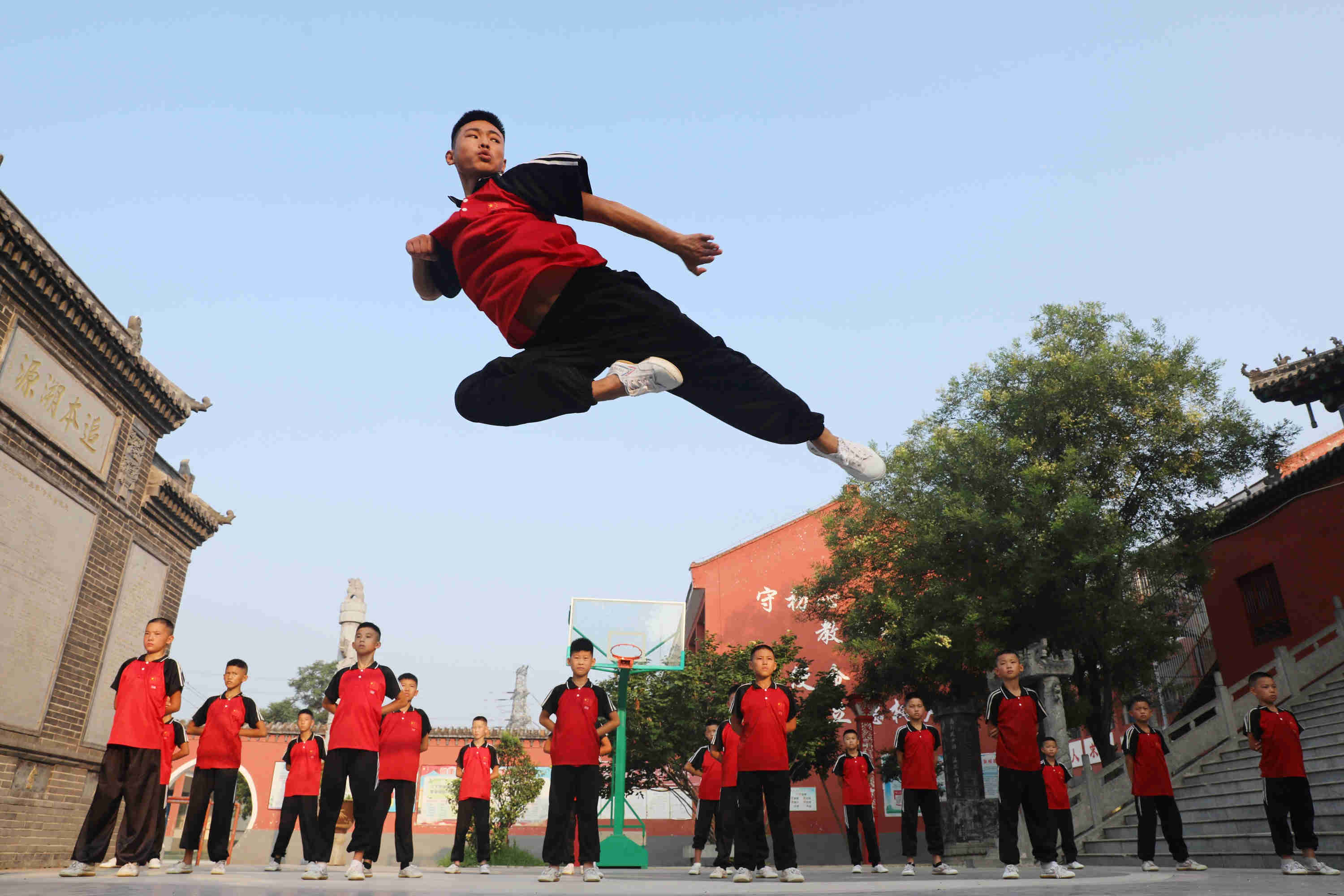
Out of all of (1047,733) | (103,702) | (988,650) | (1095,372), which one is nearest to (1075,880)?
(1047,733)

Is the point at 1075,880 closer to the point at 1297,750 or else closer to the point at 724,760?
the point at 1297,750

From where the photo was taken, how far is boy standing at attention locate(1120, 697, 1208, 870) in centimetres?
834

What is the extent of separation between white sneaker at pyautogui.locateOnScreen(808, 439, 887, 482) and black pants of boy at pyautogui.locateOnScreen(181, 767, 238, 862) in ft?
20.9

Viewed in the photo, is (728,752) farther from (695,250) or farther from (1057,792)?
(695,250)

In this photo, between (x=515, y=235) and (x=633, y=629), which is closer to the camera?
(x=515, y=235)

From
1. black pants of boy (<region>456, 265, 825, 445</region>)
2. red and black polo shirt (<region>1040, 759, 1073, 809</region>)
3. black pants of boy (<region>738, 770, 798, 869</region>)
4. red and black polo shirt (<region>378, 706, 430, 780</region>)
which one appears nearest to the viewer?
black pants of boy (<region>456, 265, 825, 445</region>)

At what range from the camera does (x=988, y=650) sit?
15.3 meters

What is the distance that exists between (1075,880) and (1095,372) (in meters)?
12.8

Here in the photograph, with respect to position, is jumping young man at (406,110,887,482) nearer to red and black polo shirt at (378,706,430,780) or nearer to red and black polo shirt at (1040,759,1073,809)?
red and black polo shirt at (378,706,430,780)

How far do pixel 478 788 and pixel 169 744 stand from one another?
4.13 metres

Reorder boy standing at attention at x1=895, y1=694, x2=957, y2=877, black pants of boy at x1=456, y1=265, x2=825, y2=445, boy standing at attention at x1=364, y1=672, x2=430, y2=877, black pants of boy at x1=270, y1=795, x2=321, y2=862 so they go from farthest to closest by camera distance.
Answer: boy standing at attention at x1=895, y1=694, x2=957, y2=877, black pants of boy at x1=270, y1=795, x2=321, y2=862, boy standing at attention at x1=364, y1=672, x2=430, y2=877, black pants of boy at x1=456, y1=265, x2=825, y2=445

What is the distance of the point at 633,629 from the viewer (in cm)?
1638

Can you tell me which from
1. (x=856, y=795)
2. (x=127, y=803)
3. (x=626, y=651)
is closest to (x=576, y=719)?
(x=127, y=803)

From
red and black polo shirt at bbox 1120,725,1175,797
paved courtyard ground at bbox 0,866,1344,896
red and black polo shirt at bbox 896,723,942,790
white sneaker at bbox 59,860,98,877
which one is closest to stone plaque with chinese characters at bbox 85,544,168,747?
white sneaker at bbox 59,860,98,877
